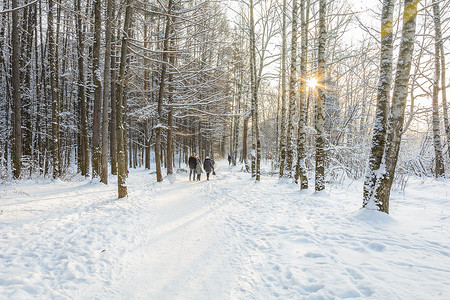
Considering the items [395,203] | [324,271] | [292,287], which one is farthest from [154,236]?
[395,203]

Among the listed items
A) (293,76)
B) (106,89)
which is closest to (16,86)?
(106,89)

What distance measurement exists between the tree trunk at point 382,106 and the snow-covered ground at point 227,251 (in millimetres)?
751

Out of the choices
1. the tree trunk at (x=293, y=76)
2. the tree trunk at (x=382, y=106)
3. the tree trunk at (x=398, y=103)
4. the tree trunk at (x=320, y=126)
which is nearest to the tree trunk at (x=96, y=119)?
the tree trunk at (x=293, y=76)

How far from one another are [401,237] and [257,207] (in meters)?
3.87

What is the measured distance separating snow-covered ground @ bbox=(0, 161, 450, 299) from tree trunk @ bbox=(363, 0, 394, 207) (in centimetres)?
75

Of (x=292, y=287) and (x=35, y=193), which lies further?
(x=35, y=193)

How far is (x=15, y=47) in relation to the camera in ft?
33.1

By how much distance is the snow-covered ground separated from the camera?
116 inches

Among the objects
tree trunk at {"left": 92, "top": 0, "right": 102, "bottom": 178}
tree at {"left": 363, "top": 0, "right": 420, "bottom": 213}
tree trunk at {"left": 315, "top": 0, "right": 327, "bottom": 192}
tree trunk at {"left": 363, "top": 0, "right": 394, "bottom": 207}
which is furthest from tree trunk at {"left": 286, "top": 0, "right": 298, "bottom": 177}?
tree trunk at {"left": 92, "top": 0, "right": 102, "bottom": 178}

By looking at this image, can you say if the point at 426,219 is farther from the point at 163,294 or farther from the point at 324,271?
the point at 163,294

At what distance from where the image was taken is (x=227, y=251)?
426cm

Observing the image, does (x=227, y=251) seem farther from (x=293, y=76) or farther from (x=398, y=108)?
(x=293, y=76)

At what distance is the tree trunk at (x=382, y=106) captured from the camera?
5008 mm

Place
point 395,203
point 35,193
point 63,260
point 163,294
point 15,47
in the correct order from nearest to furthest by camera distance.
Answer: point 163,294 < point 63,260 < point 395,203 < point 35,193 < point 15,47
